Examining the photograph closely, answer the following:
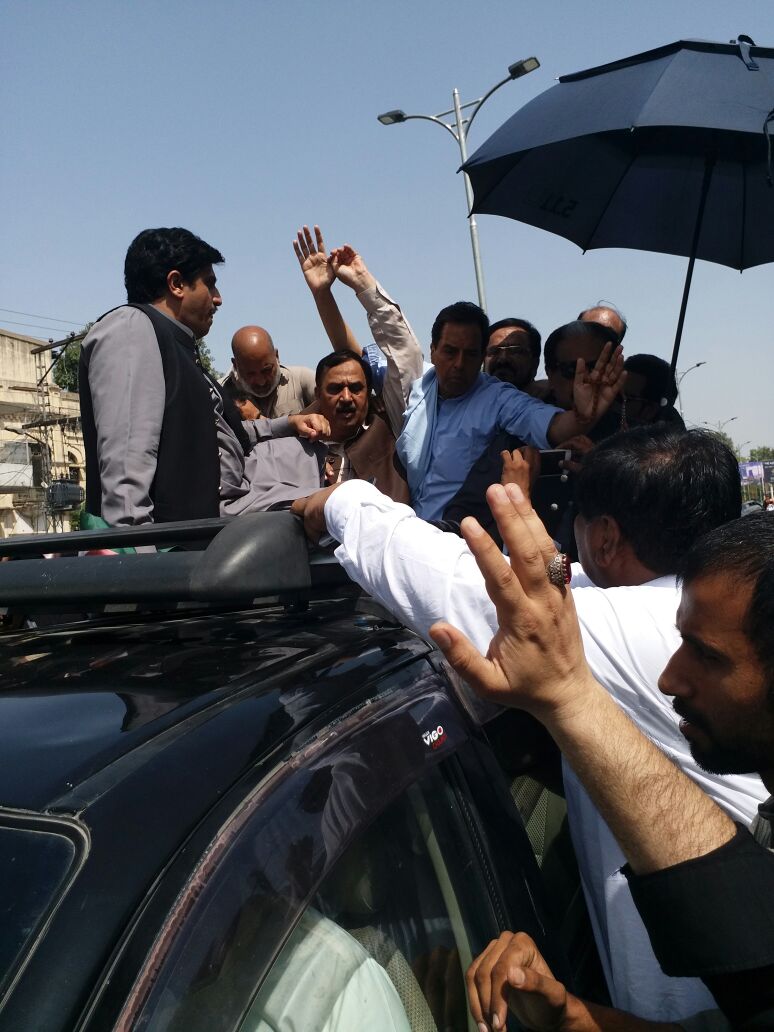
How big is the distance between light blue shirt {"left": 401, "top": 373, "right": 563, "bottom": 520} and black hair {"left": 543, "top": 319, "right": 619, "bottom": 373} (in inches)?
12.0

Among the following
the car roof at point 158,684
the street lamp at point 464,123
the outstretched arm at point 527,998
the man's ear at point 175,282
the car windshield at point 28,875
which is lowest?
the outstretched arm at point 527,998

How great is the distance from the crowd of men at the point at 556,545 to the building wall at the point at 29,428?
4156cm

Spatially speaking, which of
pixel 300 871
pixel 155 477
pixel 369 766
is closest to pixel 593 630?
pixel 369 766

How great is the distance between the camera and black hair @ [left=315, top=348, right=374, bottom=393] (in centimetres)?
381

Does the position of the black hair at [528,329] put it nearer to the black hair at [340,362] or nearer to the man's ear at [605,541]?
the black hair at [340,362]

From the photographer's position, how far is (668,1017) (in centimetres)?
163

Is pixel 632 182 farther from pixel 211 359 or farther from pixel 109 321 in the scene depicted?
pixel 211 359

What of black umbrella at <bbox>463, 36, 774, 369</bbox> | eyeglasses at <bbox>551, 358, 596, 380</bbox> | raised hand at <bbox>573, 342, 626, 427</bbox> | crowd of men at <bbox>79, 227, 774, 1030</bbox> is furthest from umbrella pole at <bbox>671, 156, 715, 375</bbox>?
raised hand at <bbox>573, 342, 626, 427</bbox>

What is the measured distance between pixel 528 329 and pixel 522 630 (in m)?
3.42

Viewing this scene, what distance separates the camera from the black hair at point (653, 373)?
4148 millimetres

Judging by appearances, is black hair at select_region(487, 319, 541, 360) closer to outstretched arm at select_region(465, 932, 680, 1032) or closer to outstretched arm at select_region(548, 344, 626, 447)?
outstretched arm at select_region(548, 344, 626, 447)

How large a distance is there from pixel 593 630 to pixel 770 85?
231cm

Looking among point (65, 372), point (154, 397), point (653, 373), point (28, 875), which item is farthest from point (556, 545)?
point (65, 372)

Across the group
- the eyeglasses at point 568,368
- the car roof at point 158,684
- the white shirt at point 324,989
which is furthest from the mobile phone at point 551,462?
the white shirt at point 324,989
